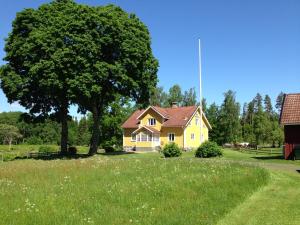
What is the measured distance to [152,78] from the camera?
49.0 m

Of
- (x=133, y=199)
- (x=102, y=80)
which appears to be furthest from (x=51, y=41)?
(x=133, y=199)

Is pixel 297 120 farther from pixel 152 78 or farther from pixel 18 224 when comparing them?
pixel 18 224

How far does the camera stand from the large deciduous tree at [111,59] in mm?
41156

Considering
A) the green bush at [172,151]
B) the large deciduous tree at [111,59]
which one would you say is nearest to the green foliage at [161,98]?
the large deciduous tree at [111,59]

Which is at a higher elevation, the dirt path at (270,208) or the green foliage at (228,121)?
the green foliage at (228,121)

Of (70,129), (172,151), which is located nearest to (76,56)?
(172,151)

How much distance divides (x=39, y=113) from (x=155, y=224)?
42480 millimetres

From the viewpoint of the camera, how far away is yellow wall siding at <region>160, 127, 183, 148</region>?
215ft

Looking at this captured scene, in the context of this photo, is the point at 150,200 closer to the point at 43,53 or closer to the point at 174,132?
the point at 43,53

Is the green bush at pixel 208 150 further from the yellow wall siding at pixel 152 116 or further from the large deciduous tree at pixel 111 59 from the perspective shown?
the yellow wall siding at pixel 152 116

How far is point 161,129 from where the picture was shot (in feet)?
223

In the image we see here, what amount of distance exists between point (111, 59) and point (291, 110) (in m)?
19.7

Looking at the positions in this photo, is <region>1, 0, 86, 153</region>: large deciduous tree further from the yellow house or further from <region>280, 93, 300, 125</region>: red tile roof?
the yellow house

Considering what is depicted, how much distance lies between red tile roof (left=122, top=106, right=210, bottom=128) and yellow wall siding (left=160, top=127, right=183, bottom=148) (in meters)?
0.86
